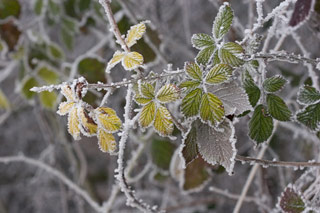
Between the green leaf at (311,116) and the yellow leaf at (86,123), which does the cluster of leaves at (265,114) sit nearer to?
the green leaf at (311,116)

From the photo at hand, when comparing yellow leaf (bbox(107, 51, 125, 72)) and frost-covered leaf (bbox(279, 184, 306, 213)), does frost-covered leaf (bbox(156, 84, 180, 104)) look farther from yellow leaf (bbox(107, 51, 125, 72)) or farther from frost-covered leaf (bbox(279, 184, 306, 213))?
frost-covered leaf (bbox(279, 184, 306, 213))

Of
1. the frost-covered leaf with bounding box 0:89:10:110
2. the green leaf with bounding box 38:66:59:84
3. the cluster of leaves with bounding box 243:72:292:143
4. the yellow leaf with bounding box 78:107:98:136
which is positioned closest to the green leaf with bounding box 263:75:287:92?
the cluster of leaves with bounding box 243:72:292:143

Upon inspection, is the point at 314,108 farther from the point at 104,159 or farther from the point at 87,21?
the point at 104,159

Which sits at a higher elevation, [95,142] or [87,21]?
[87,21]

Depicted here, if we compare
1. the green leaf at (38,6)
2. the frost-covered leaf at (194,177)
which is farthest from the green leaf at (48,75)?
the frost-covered leaf at (194,177)

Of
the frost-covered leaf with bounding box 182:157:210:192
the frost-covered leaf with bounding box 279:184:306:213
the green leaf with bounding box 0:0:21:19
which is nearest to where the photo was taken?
the frost-covered leaf with bounding box 279:184:306:213

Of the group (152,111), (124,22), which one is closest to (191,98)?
(152,111)
